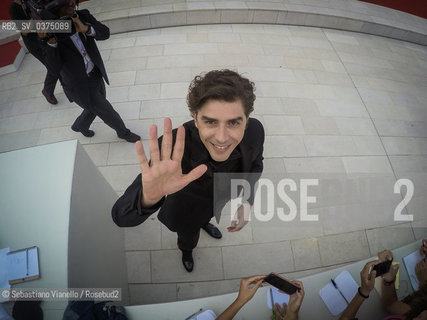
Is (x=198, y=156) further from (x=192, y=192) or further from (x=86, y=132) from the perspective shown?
(x=86, y=132)

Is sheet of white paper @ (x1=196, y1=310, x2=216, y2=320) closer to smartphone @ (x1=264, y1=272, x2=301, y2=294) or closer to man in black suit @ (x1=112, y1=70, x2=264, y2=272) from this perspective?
smartphone @ (x1=264, y1=272, x2=301, y2=294)

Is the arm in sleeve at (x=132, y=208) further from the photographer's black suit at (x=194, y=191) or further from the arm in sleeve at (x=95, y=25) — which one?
the arm in sleeve at (x=95, y=25)

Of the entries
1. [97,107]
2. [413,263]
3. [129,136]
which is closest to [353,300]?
[413,263]

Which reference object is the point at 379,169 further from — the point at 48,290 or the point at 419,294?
the point at 48,290

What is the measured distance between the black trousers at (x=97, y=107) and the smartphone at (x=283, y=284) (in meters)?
2.19

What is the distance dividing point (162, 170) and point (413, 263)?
1.88 m

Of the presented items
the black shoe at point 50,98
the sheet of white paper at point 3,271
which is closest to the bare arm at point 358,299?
the sheet of white paper at point 3,271

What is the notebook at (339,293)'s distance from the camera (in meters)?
1.40

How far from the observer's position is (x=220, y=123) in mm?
1159

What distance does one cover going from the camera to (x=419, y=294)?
3.95ft

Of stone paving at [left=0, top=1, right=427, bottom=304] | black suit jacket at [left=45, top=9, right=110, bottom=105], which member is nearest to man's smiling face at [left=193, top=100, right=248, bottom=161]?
stone paving at [left=0, top=1, right=427, bottom=304]

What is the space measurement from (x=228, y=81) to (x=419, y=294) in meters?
1.53

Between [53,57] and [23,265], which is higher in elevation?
[53,57]

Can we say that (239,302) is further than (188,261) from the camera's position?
No
